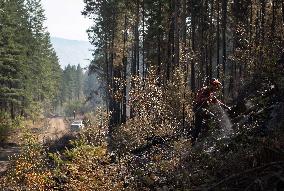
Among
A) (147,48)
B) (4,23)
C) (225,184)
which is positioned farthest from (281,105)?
(4,23)

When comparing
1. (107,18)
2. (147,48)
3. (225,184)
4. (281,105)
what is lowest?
(225,184)

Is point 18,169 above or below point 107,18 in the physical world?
below

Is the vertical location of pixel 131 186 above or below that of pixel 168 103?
below

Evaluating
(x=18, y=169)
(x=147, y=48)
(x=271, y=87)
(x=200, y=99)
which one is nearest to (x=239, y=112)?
(x=200, y=99)

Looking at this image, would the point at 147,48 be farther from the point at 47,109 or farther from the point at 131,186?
the point at 47,109

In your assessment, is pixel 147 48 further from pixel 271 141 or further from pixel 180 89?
pixel 271 141

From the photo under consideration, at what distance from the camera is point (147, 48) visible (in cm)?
3688

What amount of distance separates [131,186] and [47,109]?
277 feet

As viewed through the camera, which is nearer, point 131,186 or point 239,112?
point 131,186

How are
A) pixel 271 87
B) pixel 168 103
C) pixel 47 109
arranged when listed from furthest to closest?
pixel 47 109
pixel 168 103
pixel 271 87

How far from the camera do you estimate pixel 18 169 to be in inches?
457

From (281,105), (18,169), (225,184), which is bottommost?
(18,169)

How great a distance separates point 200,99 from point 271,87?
2140mm

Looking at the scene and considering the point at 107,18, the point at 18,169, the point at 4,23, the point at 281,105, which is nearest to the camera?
the point at 281,105
